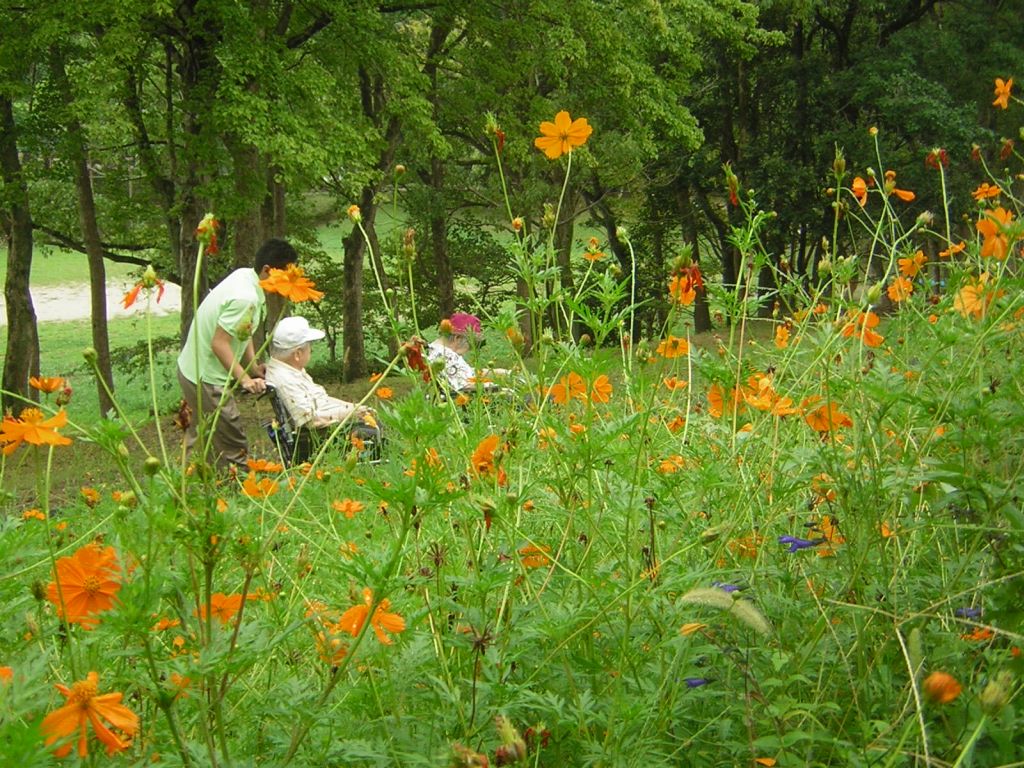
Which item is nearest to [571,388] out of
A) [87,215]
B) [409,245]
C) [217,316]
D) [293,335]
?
[409,245]

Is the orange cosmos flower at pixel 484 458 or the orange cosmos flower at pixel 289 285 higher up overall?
the orange cosmos flower at pixel 289 285

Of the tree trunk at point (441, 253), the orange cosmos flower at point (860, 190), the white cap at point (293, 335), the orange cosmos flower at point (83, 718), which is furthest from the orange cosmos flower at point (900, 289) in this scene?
the tree trunk at point (441, 253)

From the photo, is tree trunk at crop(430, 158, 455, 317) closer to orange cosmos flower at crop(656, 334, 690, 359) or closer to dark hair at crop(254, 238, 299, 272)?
dark hair at crop(254, 238, 299, 272)

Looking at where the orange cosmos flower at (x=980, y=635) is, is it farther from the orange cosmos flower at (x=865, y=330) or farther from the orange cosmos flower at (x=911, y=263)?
the orange cosmos flower at (x=911, y=263)

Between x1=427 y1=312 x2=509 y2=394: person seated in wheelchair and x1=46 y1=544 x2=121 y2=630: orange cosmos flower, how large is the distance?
62 cm

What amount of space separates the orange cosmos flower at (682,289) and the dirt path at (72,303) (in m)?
31.9

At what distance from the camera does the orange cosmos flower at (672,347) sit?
6.64 ft

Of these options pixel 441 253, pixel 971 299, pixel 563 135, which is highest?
pixel 563 135

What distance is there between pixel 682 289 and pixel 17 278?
12.8 metres

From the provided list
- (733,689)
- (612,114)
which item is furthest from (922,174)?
(733,689)

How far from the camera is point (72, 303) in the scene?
36844 millimetres

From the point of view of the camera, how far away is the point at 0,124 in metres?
12.2

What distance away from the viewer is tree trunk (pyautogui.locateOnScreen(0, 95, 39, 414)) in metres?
12.3

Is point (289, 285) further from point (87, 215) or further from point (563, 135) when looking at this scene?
point (87, 215)
